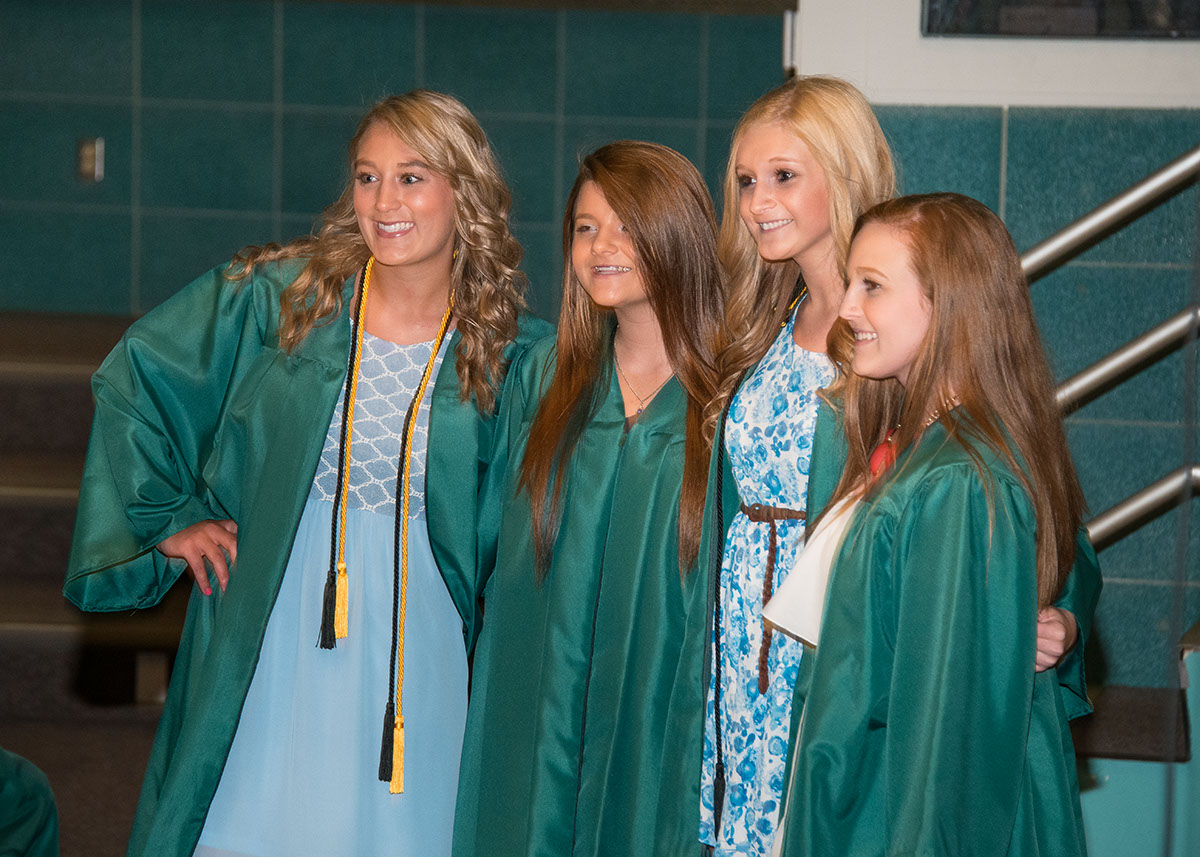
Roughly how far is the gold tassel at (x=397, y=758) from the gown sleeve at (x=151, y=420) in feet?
1.64

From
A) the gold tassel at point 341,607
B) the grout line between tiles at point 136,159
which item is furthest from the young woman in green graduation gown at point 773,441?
the grout line between tiles at point 136,159

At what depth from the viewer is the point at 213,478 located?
2.30 meters

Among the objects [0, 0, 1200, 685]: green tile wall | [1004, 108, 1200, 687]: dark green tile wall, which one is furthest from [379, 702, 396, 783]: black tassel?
[0, 0, 1200, 685]: green tile wall

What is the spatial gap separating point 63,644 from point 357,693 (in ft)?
6.50

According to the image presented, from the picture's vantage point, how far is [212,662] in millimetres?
2197

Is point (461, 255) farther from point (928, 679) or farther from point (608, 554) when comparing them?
point (928, 679)

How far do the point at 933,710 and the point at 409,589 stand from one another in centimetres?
94

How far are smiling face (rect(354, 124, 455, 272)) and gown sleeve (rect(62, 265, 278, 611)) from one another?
227 millimetres

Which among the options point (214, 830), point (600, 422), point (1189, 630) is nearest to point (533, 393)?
point (600, 422)

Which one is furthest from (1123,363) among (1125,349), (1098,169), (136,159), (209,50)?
(136,159)

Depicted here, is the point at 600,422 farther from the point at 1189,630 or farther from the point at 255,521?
the point at 1189,630

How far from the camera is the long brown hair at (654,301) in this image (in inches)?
82.4

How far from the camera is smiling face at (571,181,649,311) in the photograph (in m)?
2.09

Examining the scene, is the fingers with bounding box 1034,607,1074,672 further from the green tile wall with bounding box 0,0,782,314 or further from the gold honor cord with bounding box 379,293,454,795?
the green tile wall with bounding box 0,0,782,314
